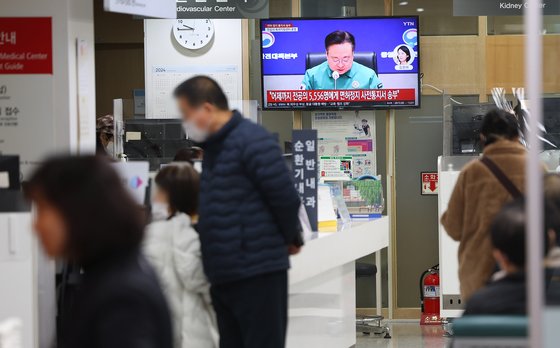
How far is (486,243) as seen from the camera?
16.0 ft

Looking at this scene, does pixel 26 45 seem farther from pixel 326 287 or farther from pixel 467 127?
pixel 467 127

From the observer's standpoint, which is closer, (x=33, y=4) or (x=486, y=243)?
(x=486, y=243)

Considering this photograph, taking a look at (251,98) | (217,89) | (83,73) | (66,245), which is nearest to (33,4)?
(83,73)

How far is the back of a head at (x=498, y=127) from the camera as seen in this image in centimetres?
507

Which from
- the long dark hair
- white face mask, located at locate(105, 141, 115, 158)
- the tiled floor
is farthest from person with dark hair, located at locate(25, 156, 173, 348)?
the tiled floor

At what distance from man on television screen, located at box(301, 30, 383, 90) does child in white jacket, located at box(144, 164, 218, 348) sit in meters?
5.07

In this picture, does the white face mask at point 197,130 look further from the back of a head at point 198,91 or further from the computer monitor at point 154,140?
the computer monitor at point 154,140

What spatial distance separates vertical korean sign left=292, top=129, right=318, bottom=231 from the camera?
6.52 m

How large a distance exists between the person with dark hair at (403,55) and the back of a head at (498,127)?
450cm

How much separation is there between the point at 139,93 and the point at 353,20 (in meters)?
2.29

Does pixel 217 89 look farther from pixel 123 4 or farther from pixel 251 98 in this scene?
pixel 251 98

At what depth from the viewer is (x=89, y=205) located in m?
2.23

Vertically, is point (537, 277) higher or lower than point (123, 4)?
lower

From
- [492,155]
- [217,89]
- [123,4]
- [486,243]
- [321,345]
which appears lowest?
[321,345]
